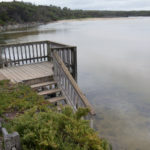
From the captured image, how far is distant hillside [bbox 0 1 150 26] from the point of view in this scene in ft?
194

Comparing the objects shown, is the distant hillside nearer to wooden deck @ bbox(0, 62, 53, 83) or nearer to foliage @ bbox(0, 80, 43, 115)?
wooden deck @ bbox(0, 62, 53, 83)

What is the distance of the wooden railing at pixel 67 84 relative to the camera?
4.53 m

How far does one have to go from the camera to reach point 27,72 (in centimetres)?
700

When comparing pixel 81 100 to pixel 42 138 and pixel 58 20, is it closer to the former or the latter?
pixel 42 138

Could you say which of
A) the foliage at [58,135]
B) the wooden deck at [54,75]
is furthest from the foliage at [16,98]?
the foliage at [58,135]

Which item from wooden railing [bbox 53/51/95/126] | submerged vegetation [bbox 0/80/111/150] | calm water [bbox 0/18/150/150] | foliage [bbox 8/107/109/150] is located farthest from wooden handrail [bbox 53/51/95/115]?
calm water [bbox 0/18/150/150]

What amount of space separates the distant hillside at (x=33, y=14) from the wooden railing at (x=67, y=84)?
49.3 m

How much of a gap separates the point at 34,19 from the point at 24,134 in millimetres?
77644

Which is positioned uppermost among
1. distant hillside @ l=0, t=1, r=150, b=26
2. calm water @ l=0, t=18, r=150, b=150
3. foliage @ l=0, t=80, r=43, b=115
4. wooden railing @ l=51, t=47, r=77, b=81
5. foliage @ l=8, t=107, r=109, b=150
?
distant hillside @ l=0, t=1, r=150, b=26

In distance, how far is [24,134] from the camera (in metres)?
2.68

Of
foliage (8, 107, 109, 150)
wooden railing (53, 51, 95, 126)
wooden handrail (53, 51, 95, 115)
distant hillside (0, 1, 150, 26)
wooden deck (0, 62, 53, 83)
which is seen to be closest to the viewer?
foliage (8, 107, 109, 150)

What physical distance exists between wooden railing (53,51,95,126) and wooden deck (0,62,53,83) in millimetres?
607

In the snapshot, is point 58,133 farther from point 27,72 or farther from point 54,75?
point 27,72

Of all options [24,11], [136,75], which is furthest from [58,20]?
[136,75]
